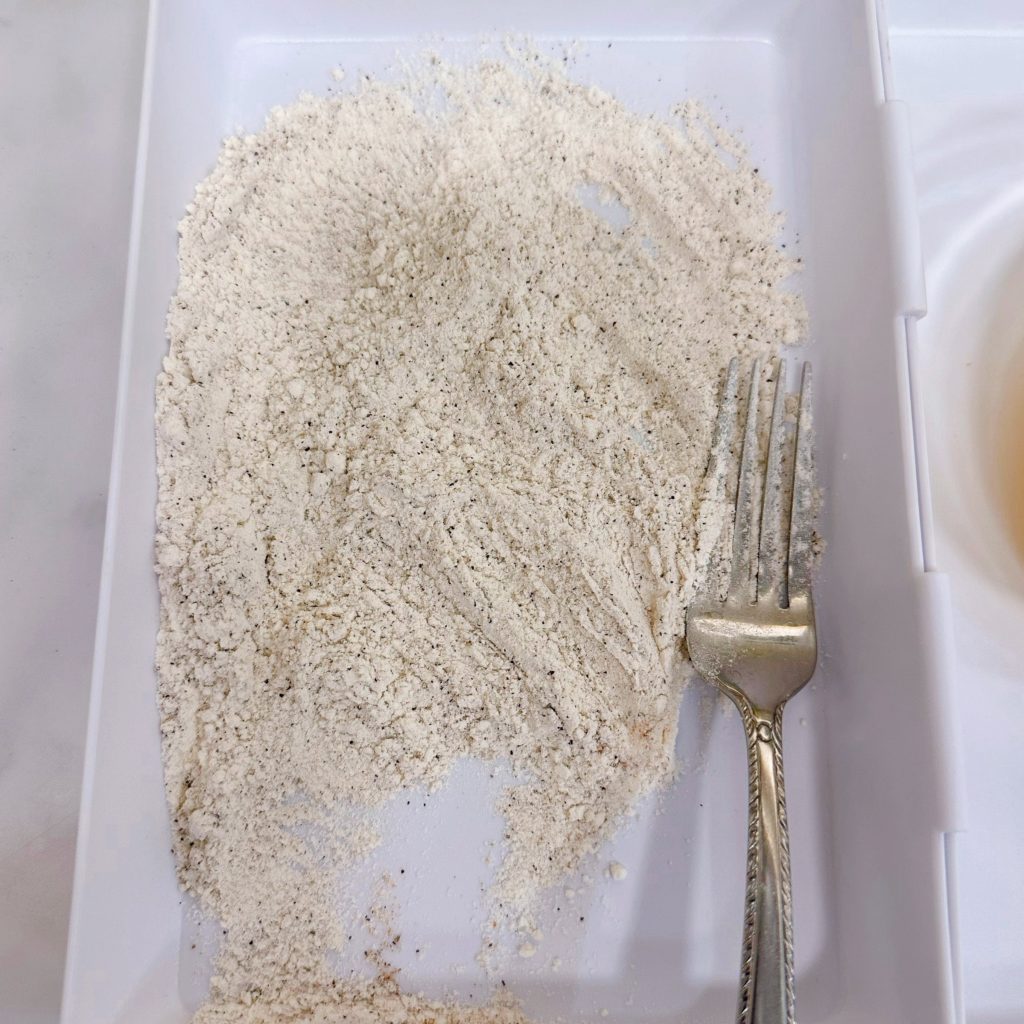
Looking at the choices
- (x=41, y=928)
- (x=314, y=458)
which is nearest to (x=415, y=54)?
(x=314, y=458)

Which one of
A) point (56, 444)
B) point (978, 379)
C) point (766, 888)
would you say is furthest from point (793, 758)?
point (56, 444)

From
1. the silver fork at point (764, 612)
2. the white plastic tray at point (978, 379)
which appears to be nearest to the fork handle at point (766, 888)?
the silver fork at point (764, 612)

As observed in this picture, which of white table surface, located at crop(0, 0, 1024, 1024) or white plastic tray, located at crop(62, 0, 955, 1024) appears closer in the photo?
white plastic tray, located at crop(62, 0, 955, 1024)

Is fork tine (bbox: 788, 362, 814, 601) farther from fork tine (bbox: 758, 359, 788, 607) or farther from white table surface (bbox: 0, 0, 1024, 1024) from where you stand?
white table surface (bbox: 0, 0, 1024, 1024)

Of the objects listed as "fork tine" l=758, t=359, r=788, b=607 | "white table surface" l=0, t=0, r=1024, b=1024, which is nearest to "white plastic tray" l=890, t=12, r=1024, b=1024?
"white table surface" l=0, t=0, r=1024, b=1024

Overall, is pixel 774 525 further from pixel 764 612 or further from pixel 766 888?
pixel 766 888

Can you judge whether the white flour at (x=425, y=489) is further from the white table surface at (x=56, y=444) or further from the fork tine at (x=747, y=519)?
the white table surface at (x=56, y=444)

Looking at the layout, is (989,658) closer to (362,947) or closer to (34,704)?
(362,947)
